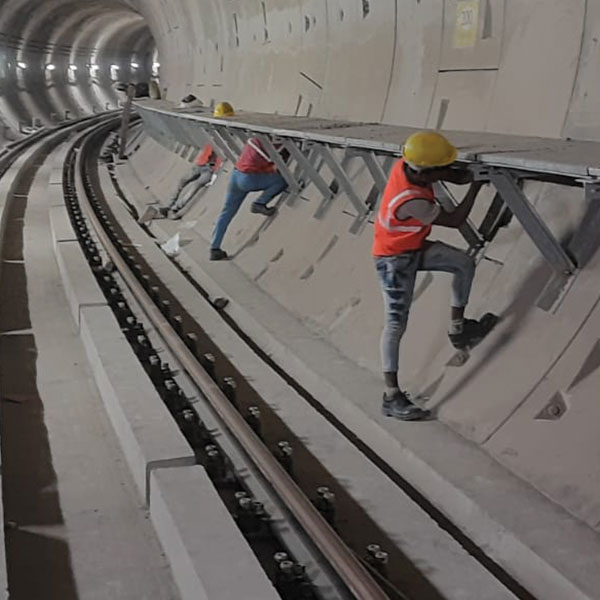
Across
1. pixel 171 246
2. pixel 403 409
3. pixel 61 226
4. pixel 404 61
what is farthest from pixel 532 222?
pixel 61 226

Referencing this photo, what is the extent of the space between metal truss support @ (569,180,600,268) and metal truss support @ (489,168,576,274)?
0.05 m

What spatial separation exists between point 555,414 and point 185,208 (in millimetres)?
8797

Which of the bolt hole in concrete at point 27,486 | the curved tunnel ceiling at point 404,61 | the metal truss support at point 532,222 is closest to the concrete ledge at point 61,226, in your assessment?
the curved tunnel ceiling at point 404,61

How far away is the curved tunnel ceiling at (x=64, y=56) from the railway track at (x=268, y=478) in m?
18.6

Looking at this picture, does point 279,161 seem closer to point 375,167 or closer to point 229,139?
point 229,139

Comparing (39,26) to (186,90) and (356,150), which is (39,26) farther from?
(356,150)

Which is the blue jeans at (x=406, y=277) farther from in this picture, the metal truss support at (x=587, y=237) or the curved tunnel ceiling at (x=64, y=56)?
the curved tunnel ceiling at (x=64, y=56)

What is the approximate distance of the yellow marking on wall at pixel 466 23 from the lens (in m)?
6.19

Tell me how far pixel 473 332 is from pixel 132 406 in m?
1.98

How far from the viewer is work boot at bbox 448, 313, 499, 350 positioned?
512 cm

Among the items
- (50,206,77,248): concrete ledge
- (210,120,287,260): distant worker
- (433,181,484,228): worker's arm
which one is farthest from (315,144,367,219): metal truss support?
(50,206,77,248): concrete ledge

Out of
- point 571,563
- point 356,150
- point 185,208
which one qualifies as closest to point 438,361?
point 356,150

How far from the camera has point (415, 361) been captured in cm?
562

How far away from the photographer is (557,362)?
4496 mm
